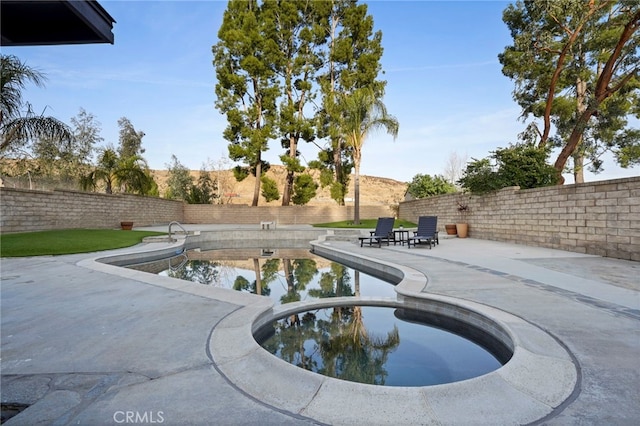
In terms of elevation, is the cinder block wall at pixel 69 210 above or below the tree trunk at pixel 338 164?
below

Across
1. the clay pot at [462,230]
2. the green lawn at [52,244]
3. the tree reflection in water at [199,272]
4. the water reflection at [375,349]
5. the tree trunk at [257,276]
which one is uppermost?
the clay pot at [462,230]

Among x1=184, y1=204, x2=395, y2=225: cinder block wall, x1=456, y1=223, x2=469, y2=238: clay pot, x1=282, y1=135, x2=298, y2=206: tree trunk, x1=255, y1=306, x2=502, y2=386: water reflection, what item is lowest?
x1=255, y1=306, x2=502, y2=386: water reflection

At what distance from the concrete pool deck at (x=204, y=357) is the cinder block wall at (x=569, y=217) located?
3.13m

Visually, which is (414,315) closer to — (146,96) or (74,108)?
(146,96)

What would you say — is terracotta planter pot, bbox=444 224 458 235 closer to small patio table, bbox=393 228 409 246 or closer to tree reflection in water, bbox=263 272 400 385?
small patio table, bbox=393 228 409 246

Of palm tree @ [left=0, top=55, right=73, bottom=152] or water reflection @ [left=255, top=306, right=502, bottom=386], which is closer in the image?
water reflection @ [left=255, top=306, right=502, bottom=386]

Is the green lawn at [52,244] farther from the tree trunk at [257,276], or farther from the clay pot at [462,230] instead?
the clay pot at [462,230]

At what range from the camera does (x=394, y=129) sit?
19516 mm

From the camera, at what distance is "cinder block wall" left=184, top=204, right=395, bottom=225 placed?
2750 cm

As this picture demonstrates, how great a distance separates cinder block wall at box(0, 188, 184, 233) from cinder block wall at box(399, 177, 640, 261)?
17806 millimetres

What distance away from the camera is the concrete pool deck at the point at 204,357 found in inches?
75.8

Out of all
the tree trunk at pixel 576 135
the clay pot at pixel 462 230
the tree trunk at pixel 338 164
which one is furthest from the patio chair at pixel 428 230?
the tree trunk at pixel 338 164

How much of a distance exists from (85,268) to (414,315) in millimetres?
6640

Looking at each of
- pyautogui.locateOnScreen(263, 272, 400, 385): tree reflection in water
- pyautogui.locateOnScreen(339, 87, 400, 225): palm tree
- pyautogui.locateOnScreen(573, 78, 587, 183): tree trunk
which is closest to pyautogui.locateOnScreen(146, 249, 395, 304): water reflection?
pyautogui.locateOnScreen(263, 272, 400, 385): tree reflection in water
